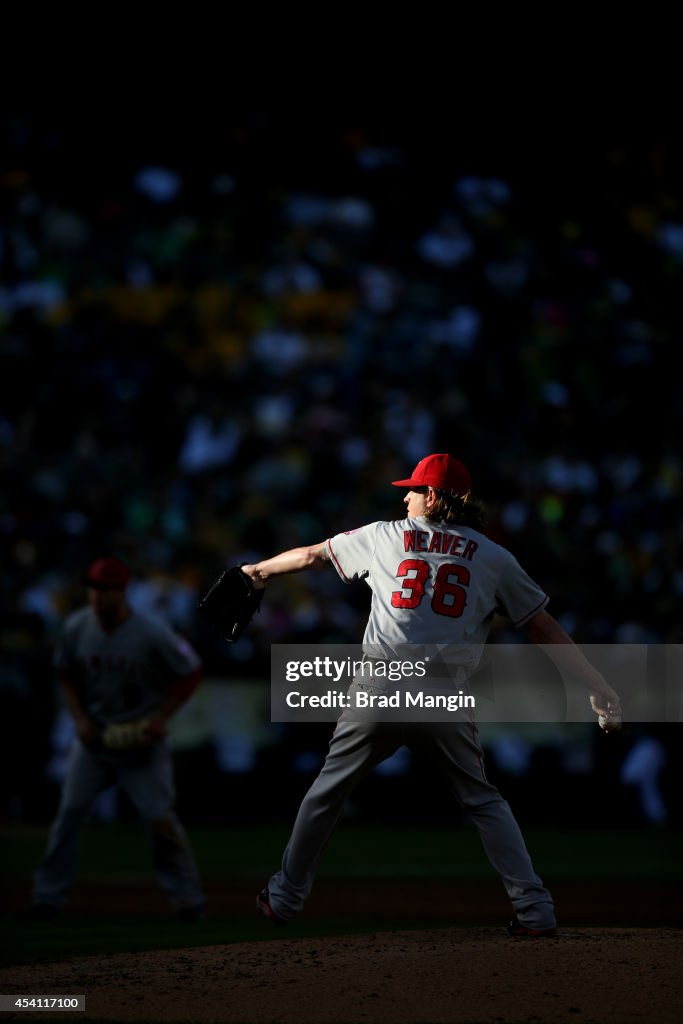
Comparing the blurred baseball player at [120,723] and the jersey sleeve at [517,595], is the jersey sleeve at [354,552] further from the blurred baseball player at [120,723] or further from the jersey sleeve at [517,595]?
the blurred baseball player at [120,723]

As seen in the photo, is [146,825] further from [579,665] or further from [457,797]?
[579,665]

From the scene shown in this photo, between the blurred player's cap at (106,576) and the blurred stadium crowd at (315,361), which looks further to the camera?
the blurred stadium crowd at (315,361)

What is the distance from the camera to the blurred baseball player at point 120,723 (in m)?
6.49

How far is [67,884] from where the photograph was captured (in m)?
6.50

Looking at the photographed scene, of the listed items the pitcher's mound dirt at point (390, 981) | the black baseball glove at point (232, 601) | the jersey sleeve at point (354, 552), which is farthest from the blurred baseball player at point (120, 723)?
the jersey sleeve at point (354, 552)

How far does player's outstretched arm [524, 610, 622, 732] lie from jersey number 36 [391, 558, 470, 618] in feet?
0.91

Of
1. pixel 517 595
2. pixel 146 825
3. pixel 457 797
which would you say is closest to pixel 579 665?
pixel 517 595

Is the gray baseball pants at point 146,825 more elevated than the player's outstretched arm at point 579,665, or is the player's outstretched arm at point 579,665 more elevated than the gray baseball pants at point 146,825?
the player's outstretched arm at point 579,665

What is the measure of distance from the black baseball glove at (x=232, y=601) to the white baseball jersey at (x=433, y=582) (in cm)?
36

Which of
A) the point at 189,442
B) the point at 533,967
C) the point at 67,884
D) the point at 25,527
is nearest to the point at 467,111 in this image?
the point at 189,442

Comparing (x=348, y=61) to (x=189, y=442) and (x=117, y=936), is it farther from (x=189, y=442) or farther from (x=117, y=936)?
(x=117, y=936)

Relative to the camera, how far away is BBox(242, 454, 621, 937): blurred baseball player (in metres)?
4.61

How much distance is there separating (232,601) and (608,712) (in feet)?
4.69

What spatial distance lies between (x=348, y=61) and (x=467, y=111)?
188 centimetres
